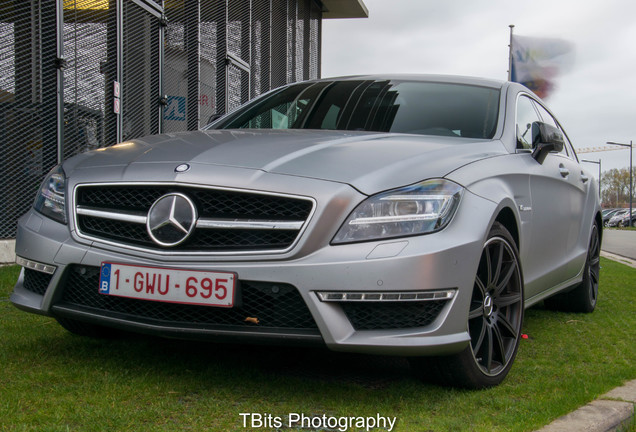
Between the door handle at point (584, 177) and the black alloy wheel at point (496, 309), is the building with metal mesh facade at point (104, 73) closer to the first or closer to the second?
the door handle at point (584, 177)

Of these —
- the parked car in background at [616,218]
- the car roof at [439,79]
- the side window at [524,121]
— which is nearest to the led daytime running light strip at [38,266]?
the car roof at [439,79]

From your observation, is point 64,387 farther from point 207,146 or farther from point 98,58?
point 98,58

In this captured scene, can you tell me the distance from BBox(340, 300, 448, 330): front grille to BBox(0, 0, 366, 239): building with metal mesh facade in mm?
3937

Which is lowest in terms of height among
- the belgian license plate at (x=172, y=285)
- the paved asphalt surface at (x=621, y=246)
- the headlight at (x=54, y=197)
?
the paved asphalt surface at (x=621, y=246)

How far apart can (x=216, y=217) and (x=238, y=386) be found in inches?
27.7

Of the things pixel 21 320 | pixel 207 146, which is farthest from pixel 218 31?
pixel 207 146

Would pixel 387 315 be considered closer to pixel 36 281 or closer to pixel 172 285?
pixel 172 285

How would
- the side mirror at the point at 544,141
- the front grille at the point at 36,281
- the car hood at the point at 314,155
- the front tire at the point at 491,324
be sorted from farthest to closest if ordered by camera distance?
the side mirror at the point at 544,141 → the front grille at the point at 36,281 → the front tire at the point at 491,324 → the car hood at the point at 314,155

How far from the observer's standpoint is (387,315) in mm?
2631

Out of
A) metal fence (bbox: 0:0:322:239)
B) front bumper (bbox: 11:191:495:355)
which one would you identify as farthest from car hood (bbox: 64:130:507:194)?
metal fence (bbox: 0:0:322:239)

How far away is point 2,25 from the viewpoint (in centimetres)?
712

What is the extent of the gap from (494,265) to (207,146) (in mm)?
1333

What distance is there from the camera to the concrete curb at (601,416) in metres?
2.51

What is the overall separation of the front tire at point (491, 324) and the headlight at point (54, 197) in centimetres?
161
